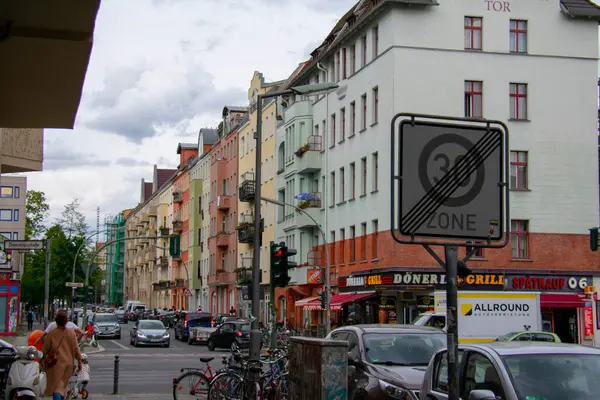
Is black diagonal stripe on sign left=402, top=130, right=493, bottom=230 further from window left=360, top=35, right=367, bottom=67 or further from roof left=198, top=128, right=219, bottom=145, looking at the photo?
roof left=198, top=128, right=219, bottom=145

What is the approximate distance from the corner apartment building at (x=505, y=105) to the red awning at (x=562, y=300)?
0.82ft

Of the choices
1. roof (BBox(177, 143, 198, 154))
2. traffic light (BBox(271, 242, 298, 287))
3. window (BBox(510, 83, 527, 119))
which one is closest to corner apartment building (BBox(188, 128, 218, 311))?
roof (BBox(177, 143, 198, 154))

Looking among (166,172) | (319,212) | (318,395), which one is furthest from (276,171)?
(166,172)

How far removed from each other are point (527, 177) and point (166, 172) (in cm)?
11805

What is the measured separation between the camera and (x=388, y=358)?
14992mm

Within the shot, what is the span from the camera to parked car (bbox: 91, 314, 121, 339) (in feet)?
211

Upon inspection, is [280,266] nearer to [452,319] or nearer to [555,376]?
[555,376]

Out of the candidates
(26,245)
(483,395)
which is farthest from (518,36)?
(483,395)

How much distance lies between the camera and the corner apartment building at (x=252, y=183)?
75500mm

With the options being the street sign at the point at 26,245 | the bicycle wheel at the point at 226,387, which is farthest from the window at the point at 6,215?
the bicycle wheel at the point at 226,387

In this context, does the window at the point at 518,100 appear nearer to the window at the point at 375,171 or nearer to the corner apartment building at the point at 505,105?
the corner apartment building at the point at 505,105

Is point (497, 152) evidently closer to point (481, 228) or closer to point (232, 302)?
point (481, 228)

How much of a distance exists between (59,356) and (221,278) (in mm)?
78134

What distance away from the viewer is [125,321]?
109938mm
